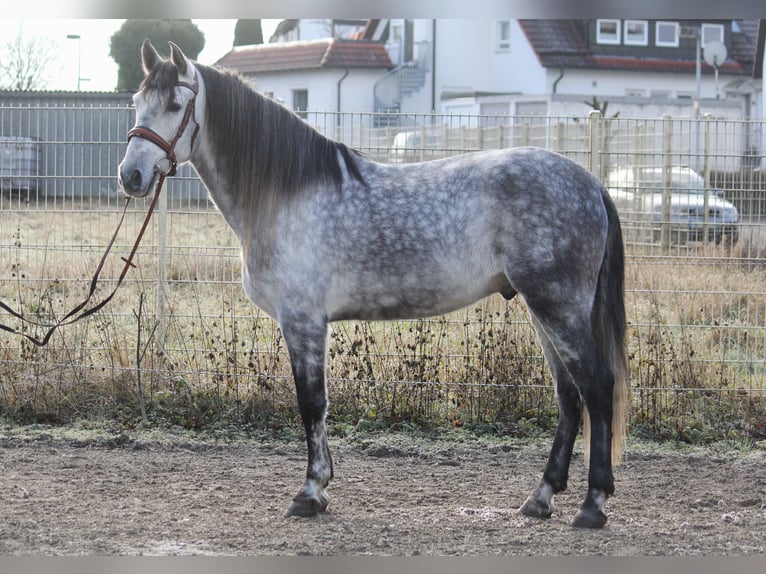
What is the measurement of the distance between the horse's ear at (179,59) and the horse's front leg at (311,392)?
135cm

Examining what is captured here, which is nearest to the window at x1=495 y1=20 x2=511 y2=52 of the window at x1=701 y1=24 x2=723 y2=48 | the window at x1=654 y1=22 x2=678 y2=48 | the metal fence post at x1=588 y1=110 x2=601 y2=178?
the window at x1=654 y1=22 x2=678 y2=48

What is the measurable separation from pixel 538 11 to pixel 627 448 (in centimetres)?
439

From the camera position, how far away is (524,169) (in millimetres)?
4801

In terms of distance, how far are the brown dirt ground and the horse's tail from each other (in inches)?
19.6

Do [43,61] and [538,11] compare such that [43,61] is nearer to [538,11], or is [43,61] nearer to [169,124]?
[169,124]

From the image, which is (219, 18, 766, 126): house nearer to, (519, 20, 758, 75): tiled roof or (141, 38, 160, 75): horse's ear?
(519, 20, 758, 75): tiled roof

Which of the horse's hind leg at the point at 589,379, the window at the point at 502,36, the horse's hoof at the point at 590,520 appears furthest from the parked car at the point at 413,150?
the window at the point at 502,36

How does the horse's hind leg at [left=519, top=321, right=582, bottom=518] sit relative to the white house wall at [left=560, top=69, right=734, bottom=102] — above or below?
below

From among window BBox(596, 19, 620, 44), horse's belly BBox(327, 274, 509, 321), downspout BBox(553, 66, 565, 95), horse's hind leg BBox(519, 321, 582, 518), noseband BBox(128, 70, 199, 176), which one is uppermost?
window BBox(596, 19, 620, 44)

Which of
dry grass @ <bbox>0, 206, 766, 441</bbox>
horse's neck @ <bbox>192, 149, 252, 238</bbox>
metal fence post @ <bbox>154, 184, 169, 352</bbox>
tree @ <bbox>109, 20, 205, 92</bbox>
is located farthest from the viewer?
tree @ <bbox>109, 20, 205, 92</bbox>

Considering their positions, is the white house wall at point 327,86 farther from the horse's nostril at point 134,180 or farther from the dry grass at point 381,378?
the horse's nostril at point 134,180

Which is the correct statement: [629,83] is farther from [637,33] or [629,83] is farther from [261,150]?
[261,150]

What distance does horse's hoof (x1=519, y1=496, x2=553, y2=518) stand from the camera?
4918 mm

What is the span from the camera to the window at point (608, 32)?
38.7 metres
